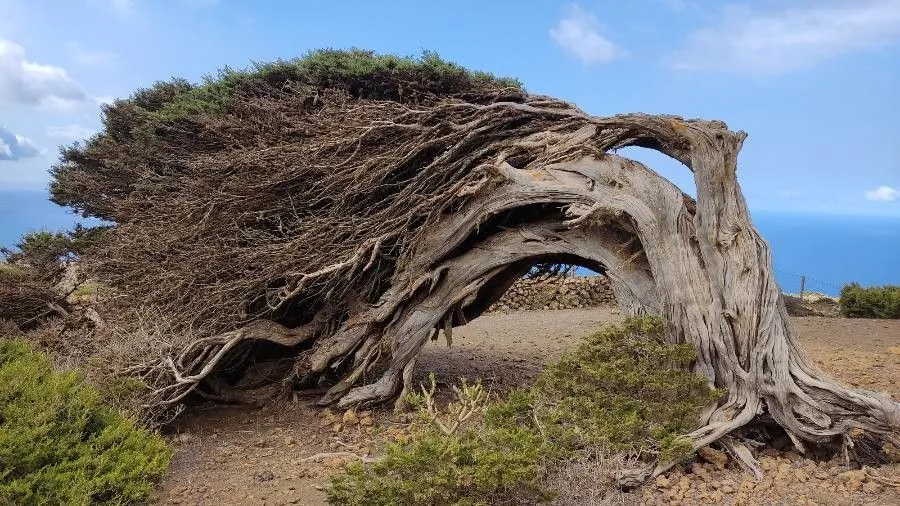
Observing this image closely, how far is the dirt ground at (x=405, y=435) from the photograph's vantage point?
5539mm

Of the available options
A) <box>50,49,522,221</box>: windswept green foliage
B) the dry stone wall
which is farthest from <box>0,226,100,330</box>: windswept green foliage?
the dry stone wall

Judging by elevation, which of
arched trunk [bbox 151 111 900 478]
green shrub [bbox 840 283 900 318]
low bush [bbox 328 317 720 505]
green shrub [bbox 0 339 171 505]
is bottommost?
green shrub [bbox 0 339 171 505]

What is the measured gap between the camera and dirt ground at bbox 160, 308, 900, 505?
554cm

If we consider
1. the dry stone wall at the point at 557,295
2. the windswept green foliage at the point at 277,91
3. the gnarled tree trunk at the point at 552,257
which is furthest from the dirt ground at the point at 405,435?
the dry stone wall at the point at 557,295

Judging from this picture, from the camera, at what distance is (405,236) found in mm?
8367

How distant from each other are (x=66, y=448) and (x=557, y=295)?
15981 mm

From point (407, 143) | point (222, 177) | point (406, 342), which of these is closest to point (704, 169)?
point (407, 143)

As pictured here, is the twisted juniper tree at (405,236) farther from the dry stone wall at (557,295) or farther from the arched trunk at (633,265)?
the dry stone wall at (557,295)

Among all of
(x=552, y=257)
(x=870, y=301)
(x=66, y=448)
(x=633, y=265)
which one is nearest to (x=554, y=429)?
(x=633, y=265)

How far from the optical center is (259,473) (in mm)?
6484

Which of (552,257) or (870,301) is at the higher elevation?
(870,301)

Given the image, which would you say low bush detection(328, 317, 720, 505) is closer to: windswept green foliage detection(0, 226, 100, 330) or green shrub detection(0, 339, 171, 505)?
green shrub detection(0, 339, 171, 505)

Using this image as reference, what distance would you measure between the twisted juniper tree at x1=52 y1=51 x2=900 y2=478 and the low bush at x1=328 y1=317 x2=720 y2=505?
49 centimetres

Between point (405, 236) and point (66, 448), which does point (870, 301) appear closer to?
point (405, 236)
